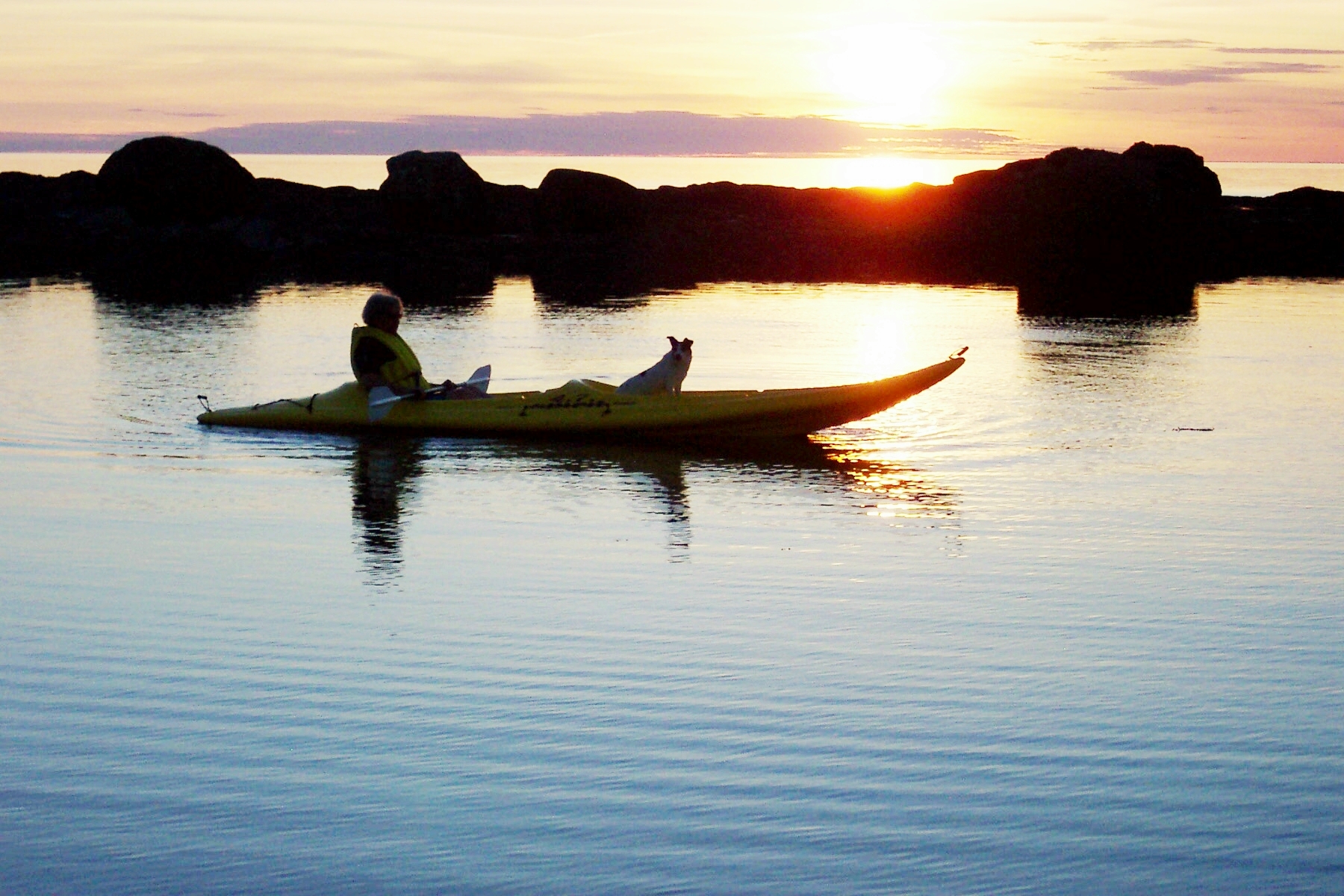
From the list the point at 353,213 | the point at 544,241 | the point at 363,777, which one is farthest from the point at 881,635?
the point at 353,213

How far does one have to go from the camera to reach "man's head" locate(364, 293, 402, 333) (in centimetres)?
1245

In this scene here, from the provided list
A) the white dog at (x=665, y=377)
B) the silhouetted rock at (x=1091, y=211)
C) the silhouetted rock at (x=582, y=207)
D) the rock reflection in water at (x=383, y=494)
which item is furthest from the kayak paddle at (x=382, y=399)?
the silhouetted rock at (x=582, y=207)

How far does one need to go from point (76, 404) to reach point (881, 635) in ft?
34.7

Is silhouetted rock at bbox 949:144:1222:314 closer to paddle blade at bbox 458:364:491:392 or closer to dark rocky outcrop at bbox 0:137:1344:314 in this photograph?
dark rocky outcrop at bbox 0:137:1344:314

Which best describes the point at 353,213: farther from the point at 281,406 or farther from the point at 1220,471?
the point at 1220,471

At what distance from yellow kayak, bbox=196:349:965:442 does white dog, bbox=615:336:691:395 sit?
85 mm

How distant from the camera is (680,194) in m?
53.3

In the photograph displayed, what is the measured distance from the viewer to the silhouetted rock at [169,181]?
48.7m

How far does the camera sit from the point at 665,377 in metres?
12.3

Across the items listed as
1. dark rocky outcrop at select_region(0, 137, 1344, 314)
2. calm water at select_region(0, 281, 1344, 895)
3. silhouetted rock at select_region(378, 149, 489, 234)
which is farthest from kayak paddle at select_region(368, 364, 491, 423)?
silhouetted rock at select_region(378, 149, 489, 234)

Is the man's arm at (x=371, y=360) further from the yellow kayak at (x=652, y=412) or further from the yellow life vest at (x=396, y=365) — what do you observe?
the yellow kayak at (x=652, y=412)

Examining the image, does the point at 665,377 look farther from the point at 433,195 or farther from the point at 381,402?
the point at 433,195

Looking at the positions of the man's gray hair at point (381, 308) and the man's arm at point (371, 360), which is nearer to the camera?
the man's gray hair at point (381, 308)

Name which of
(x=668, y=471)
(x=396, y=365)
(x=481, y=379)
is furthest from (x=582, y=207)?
(x=668, y=471)
